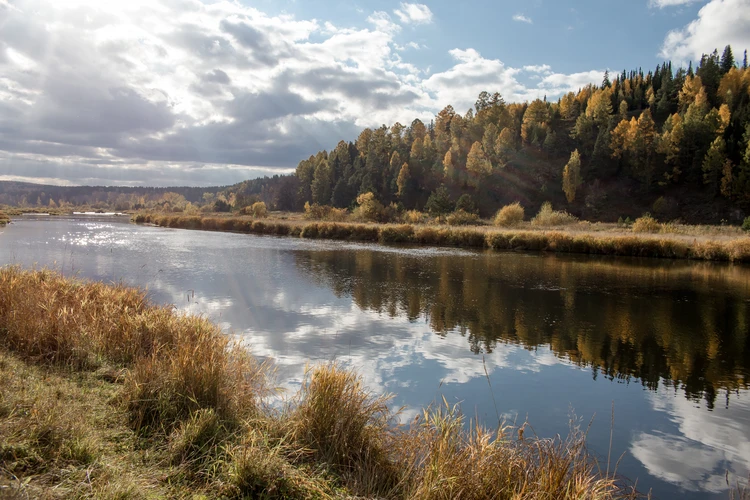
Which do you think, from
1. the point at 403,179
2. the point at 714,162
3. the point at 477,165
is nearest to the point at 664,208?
the point at 714,162

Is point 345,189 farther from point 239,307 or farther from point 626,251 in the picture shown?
point 239,307

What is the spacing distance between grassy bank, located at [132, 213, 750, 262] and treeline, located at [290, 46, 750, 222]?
132ft

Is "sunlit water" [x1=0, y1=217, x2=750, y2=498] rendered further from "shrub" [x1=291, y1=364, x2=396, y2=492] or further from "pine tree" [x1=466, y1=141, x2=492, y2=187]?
"pine tree" [x1=466, y1=141, x2=492, y2=187]

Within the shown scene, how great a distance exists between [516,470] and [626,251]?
3500 centimetres

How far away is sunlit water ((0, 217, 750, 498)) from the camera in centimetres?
745

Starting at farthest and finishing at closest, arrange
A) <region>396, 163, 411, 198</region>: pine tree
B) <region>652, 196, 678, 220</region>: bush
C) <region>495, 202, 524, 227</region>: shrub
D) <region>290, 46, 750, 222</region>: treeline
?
<region>396, 163, 411, 198</region>: pine tree < <region>290, 46, 750, 222</region>: treeline < <region>652, 196, 678, 220</region>: bush < <region>495, 202, 524, 227</region>: shrub

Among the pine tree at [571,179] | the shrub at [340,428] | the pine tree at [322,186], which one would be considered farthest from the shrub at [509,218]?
the pine tree at [322,186]

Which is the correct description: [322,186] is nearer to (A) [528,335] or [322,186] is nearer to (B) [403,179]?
(B) [403,179]

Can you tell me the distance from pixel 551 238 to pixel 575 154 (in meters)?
61.0

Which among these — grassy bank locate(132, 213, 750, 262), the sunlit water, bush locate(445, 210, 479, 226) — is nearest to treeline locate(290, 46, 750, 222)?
bush locate(445, 210, 479, 226)

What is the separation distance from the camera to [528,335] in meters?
13.1

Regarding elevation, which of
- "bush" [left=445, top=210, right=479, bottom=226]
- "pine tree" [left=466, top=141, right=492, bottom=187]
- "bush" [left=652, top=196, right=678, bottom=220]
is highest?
"pine tree" [left=466, top=141, right=492, bottom=187]

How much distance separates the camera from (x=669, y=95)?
120625 millimetres

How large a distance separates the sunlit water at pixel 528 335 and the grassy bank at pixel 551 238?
4.77 meters
